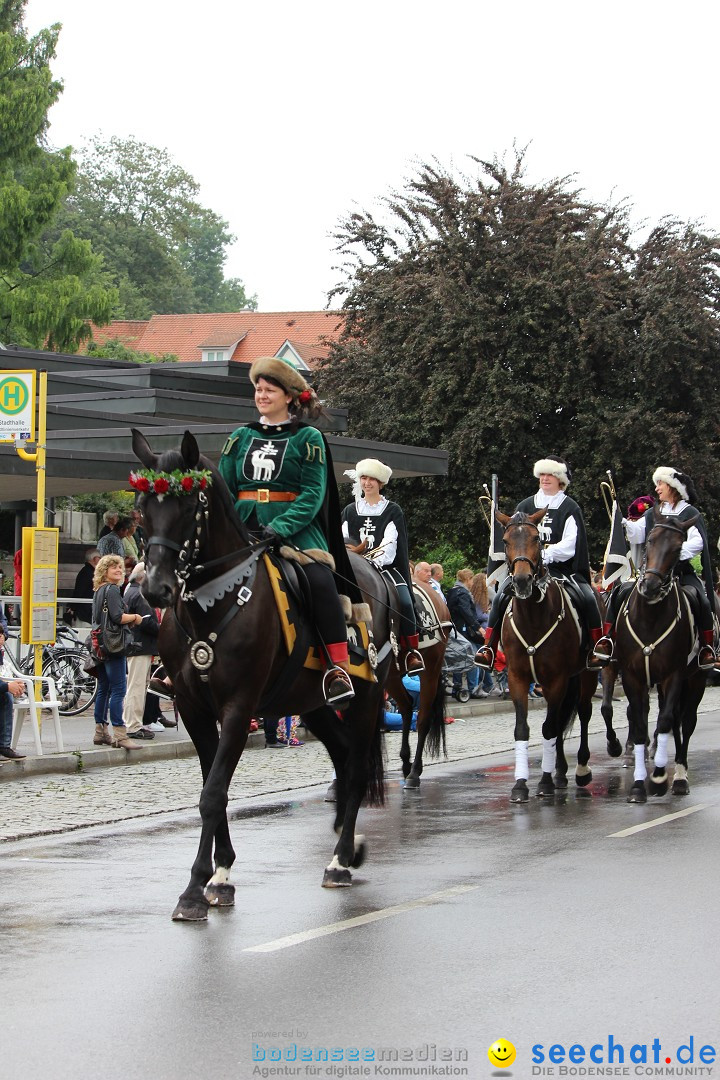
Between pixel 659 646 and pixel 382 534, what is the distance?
100 inches

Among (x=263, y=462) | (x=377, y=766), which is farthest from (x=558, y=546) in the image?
(x=263, y=462)

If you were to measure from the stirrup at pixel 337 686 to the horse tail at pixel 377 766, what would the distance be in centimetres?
92

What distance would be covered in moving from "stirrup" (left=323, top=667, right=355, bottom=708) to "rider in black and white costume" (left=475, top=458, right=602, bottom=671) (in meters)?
4.59

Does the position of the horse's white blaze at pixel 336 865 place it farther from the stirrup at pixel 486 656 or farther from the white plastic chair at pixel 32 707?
the white plastic chair at pixel 32 707

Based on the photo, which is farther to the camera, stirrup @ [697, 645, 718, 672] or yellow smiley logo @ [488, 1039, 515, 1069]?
stirrup @ [697, 645, 718, 672]

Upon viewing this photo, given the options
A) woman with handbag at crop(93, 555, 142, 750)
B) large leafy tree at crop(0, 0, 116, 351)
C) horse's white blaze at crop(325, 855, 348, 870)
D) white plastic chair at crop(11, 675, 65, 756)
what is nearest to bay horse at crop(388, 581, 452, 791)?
woman with handbag at crop(93, 555, 142, 750)

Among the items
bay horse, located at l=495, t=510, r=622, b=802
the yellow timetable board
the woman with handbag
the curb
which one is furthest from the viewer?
the woman with handbag

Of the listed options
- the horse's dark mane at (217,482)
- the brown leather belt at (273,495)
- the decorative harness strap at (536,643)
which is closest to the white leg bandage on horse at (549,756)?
the decorative harness strap at (536,643)

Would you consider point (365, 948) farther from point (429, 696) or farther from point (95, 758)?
point (95, 758)

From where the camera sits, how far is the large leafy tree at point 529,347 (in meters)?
33.4

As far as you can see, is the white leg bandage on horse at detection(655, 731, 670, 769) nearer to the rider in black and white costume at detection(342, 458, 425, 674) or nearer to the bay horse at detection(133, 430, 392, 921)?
the rider in black and white costume at detection(342, 458, 425, 674)

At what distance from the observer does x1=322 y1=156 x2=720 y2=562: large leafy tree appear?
33.4 m

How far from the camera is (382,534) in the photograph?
42.2ft

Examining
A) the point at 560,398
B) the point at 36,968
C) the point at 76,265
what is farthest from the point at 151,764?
the point at 76,265
